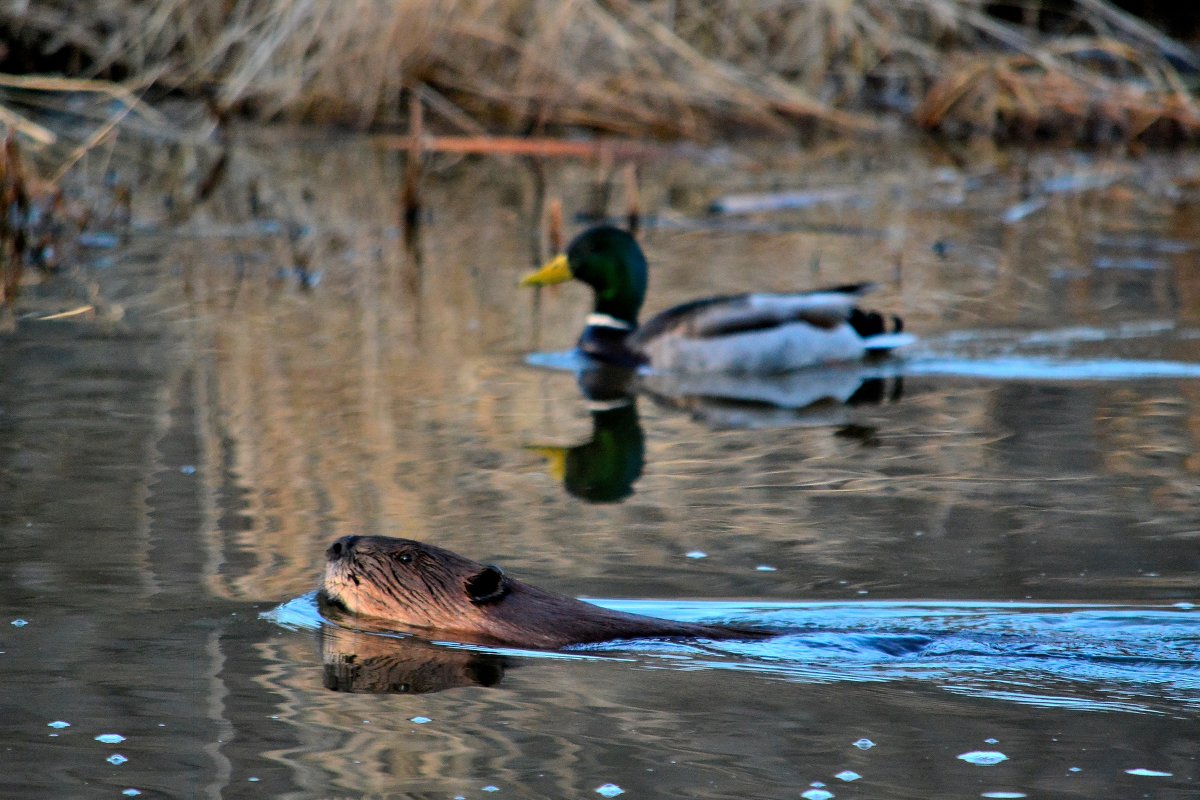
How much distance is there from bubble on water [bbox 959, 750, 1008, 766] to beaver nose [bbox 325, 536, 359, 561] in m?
1.74

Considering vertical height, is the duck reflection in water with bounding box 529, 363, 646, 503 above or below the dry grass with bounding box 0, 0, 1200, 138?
below

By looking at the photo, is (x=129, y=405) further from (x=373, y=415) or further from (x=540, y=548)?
(x=540, y=548)

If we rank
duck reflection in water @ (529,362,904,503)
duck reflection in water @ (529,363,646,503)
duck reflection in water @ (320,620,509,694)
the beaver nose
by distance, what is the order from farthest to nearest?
duck reflection in water @ (529,362,904,503), duck reflection in water @ (529,363,646,503), the beaver nose, duck reflection in water @ (320,620,509,694)

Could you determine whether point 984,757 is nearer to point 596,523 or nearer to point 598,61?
point 596,523

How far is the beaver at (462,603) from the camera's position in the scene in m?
4.66

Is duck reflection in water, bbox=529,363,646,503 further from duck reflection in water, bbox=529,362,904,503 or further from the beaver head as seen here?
the beaver head

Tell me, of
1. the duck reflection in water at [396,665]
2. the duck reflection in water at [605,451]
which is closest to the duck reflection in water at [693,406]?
the duck reflection in water at [605,451]

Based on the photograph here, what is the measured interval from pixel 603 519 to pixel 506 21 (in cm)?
1108

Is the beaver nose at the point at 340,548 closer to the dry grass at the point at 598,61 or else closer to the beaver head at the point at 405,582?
the beaver head at the point at 405,582

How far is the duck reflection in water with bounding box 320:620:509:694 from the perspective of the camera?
4418 millimetres

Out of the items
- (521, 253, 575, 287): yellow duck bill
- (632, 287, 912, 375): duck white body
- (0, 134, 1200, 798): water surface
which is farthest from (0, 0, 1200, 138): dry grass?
(632, 287, 912, 375): duck white body

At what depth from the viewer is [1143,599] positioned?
4.96 metres

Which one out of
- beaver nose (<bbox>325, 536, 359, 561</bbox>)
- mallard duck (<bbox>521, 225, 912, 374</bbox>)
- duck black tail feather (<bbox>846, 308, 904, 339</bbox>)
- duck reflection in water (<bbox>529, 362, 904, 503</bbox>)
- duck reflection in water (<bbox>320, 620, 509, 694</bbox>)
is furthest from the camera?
duck black tail feather (<bbox>846, 308, 904, 339</bbox>)

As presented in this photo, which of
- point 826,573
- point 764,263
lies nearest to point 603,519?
point 826,573
